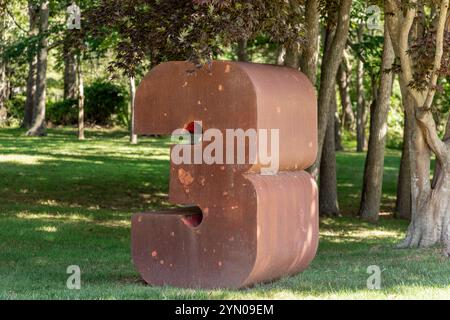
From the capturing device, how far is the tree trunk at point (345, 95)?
30.5 metres

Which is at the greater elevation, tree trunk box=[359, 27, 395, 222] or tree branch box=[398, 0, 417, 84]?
tree branch box=[398, 0, 417, 84]

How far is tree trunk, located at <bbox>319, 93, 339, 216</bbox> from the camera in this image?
20.0 meters

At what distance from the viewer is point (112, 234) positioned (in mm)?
16109

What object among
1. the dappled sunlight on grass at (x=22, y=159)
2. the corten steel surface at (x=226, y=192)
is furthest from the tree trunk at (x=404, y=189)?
the dappled sunlight on grass at (x=22, y=159)

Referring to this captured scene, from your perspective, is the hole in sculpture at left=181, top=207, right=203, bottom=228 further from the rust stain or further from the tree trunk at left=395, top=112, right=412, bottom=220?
the tree trunk at left=395, top=112, right=412, bottom=220

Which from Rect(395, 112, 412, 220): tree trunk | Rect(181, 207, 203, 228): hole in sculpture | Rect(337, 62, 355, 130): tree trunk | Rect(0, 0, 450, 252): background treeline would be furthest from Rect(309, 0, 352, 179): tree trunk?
Rect(337, 62, 355, 130): tree trunk

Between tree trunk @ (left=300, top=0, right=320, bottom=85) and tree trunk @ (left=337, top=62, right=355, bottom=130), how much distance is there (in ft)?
44.8

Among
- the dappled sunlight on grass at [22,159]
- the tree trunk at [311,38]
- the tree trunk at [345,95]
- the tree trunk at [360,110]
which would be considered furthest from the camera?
the tree trunk at [360,110]

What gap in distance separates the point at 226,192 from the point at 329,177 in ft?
36.1

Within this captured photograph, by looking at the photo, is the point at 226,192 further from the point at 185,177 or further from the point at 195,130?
the point at 195,130

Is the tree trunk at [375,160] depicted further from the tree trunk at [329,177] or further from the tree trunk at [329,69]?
the tree trunk at [329,69]

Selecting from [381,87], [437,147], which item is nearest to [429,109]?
[437,147]

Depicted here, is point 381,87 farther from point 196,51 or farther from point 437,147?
point 196,51

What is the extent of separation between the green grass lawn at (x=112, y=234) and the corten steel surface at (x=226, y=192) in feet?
1.27
